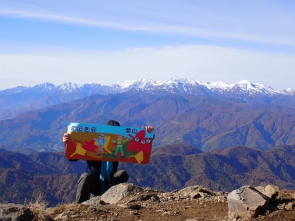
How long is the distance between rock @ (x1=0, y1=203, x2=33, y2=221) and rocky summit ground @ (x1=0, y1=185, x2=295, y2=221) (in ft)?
0.46

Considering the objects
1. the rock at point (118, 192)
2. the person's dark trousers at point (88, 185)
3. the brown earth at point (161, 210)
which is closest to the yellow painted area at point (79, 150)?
the person's dark trousers at point (88, 185)

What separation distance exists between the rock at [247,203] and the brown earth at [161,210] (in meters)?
0.20

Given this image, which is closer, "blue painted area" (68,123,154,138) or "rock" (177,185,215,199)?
"rock" (177,185,215,199)

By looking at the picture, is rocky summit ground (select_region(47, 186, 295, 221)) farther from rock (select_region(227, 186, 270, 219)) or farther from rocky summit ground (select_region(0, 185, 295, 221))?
rock (select_region(227, 186, 270, 219))

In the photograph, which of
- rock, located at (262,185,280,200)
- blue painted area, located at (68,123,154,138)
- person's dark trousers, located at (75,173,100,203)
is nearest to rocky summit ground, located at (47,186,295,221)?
rock, located at (262,185,280,200)

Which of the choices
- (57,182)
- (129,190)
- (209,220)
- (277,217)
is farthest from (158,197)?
(57,182)

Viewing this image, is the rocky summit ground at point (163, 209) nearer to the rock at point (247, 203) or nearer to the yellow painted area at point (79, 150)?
the rock at point (247, 203)

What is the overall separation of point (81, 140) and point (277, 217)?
723 cm

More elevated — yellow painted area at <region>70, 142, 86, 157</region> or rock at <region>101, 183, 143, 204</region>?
yellow painted area at <region>70, 142, 86, 157</region>

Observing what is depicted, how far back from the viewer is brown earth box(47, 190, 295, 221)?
10461mm

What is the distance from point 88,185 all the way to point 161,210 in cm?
370

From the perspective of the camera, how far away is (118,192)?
13.8 metres

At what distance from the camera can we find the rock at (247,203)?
992cm

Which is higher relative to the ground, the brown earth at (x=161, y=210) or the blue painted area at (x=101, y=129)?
the blue painted area at (x=101, y=129)
